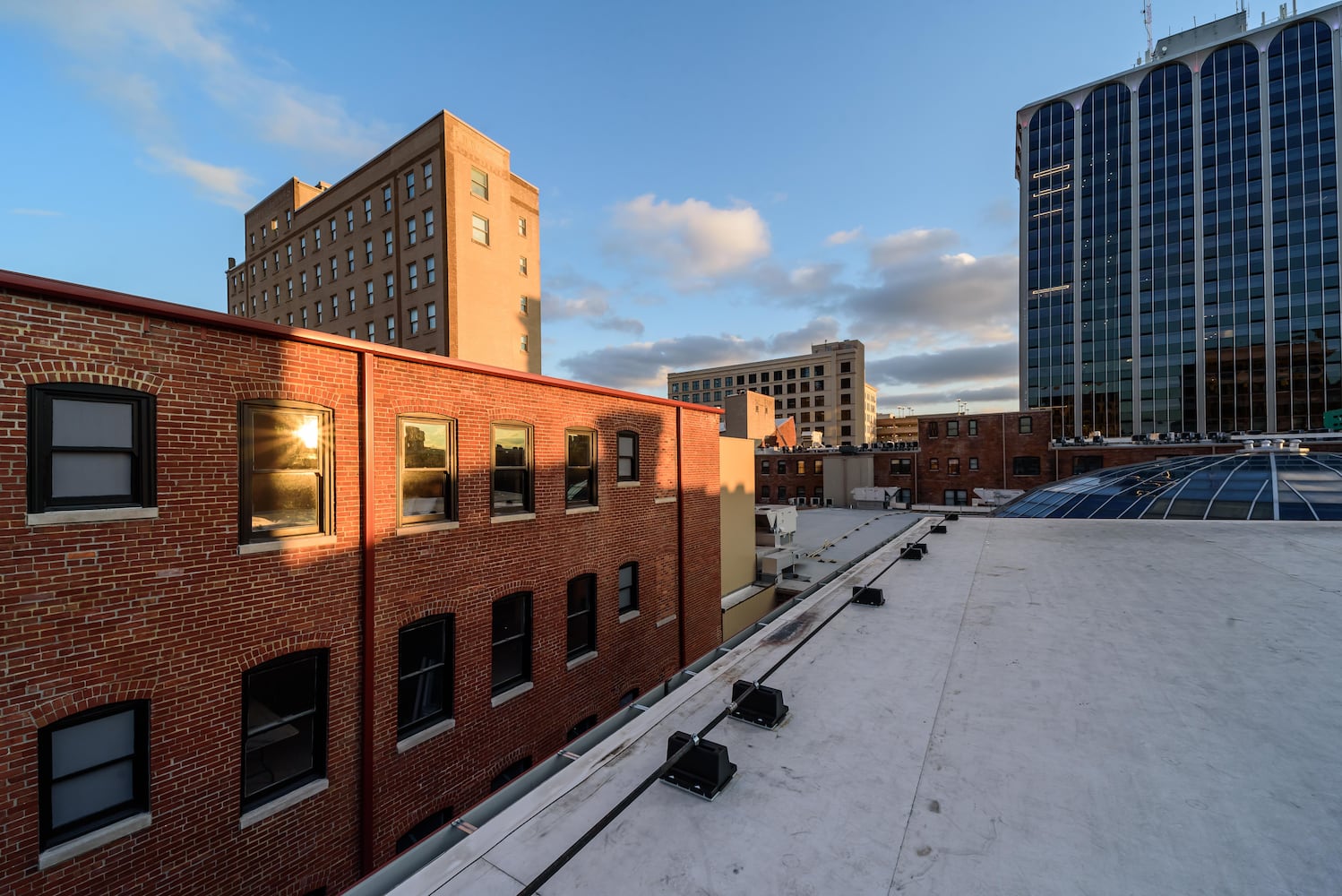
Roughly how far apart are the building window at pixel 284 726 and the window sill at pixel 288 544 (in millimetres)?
1781

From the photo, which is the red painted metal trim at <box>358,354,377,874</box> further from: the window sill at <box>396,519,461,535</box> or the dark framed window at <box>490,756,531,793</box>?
the dark framed window at <box>490,756,531,793</box>

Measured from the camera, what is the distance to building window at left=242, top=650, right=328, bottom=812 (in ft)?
26.5

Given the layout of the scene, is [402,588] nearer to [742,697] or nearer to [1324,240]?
[742,697]

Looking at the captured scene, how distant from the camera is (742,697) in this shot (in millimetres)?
6172

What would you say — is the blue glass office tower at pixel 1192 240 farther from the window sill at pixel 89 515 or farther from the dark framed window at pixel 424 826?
the window sill at pixel 89 515

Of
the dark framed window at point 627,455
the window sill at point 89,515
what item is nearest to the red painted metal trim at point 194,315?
the window sill at point 89,515

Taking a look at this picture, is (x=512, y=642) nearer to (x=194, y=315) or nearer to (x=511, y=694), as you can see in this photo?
(x=511, y=694)

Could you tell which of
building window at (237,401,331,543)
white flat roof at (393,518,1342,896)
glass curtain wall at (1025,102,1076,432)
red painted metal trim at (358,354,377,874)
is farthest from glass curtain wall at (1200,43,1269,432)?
building window at (237,401,331,543)

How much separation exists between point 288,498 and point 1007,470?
202ft

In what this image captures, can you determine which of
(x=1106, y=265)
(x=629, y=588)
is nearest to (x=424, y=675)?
(x=629, y=588)

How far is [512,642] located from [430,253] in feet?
81.3

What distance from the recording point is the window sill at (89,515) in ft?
20.4

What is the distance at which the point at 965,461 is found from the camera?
55.8 m

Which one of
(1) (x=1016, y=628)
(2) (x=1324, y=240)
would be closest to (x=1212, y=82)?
(2) (x=1324, y=240)
